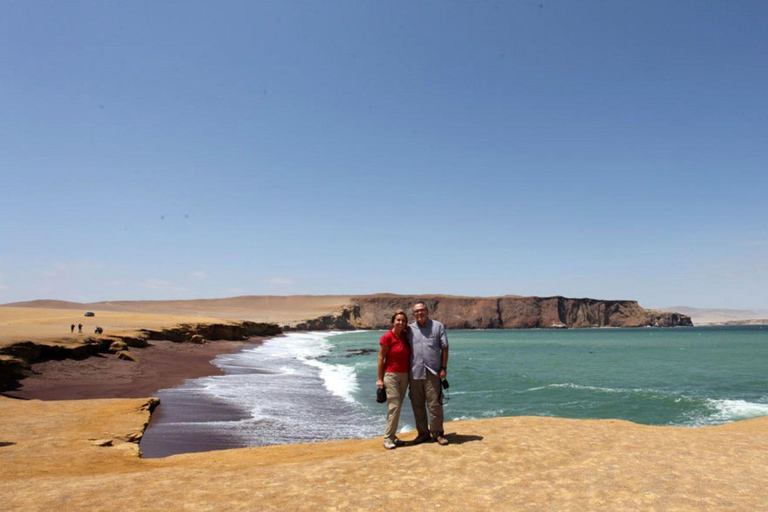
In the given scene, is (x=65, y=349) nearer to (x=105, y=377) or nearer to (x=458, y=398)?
(x=105, y=377)

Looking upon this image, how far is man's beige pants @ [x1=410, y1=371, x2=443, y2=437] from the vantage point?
7.49 metres

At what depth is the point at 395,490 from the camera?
5.47 metres

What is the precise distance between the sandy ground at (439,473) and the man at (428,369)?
18.8 inches

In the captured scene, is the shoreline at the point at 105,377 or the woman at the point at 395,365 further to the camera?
the shoreline at the point at 105,377

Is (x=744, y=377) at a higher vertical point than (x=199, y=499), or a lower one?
lower

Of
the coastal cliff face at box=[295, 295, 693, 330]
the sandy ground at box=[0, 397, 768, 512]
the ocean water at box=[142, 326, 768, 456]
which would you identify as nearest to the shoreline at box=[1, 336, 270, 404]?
the ocean water at box=[142, 326, 768, 456]

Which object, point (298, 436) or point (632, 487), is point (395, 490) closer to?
point (632, 487)

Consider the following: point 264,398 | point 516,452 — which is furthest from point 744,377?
point 516,452

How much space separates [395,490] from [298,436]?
808cm

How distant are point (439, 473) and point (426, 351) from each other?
195 cm


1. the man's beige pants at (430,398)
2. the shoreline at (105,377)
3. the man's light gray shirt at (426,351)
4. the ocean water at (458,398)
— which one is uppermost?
the man's light gray shirt at (426,351)

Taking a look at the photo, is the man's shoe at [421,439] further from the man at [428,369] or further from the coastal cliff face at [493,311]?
the coastal cliff face at [493,311]

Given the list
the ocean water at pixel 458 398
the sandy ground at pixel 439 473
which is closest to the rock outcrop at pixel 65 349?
the ocean water at pixel 458 398

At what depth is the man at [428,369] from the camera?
295 inches
